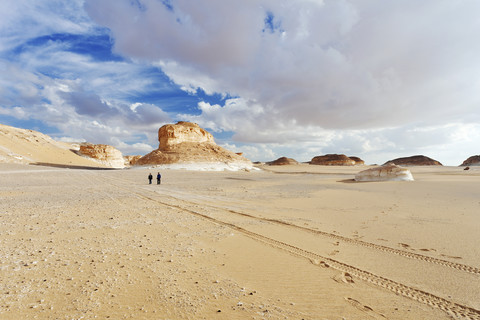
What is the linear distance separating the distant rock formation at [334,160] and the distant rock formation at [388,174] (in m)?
97.4

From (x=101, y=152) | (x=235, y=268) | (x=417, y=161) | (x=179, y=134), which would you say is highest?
(x=179, y=134)

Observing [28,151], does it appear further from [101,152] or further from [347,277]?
[347,277]

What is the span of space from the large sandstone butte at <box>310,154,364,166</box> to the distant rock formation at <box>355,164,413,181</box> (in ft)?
320

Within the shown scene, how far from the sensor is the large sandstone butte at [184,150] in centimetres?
5925

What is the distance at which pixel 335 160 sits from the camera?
12100 cm

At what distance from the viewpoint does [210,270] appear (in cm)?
426

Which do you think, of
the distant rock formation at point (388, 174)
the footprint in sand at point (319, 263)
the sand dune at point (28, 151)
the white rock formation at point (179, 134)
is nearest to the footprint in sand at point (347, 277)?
the footprint in sand at point (319, 263)

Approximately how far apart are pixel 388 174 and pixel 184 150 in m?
49.0

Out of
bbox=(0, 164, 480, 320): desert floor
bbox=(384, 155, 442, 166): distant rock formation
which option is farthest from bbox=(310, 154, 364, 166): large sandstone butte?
bbox=(0, 164, 480, 320): desert floor

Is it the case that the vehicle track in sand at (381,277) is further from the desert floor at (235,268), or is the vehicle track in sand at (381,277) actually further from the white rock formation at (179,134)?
the white rock formation at (179,134)

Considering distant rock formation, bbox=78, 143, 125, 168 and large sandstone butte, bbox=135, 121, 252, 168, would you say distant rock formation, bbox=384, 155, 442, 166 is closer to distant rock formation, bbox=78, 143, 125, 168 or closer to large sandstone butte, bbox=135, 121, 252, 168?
large sandstone butte, bbox=135, 121, 252, 168

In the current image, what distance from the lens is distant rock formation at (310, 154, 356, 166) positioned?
11881 cm

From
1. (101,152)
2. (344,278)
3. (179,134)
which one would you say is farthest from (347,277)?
(101,152)

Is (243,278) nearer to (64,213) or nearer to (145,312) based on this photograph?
(145,312)
